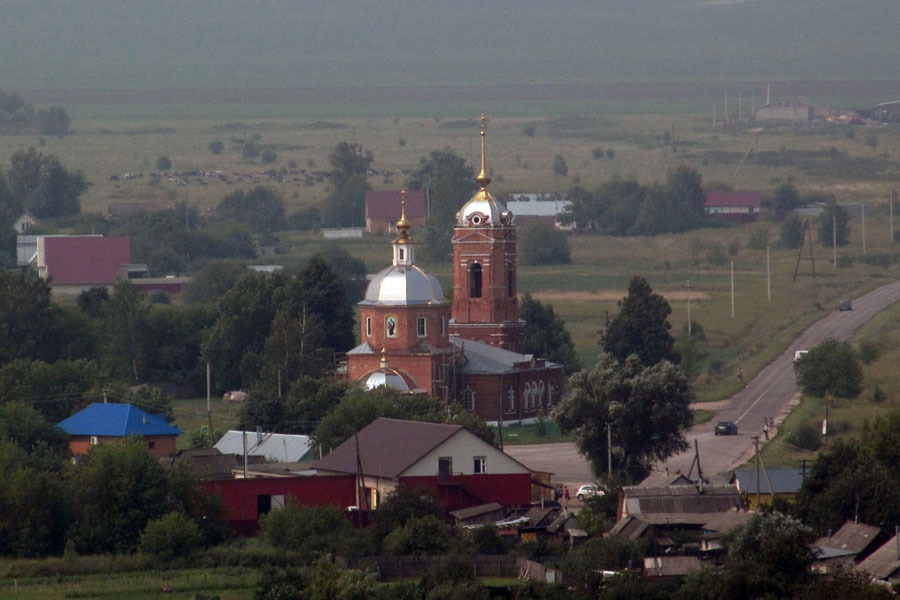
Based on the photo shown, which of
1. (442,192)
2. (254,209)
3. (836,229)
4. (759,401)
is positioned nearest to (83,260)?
(442,192)

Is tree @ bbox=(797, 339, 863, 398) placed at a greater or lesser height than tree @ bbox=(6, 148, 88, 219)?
lesser

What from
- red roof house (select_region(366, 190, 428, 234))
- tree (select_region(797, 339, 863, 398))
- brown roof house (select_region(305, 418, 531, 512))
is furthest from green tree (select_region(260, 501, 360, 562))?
red roof house (select_region(366, 190, 428, 234))

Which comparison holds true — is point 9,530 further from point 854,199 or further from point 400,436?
A: point 854,199

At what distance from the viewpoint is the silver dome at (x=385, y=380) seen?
6538cm

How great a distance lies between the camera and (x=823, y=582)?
35406 mm

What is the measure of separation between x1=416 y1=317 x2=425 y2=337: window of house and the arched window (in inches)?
260

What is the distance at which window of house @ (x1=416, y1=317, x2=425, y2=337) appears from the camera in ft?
222

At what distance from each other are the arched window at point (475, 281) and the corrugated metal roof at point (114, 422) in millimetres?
16563

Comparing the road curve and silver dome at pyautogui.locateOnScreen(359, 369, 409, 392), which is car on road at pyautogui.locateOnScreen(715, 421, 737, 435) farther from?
silver dome at pyautogui.locateOnScreen(359, 369, 409, 392)

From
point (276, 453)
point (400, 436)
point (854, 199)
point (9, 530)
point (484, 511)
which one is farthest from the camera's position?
point (854, 199)

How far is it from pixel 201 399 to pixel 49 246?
3511 cm

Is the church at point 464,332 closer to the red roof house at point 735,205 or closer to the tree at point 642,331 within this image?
the tree at point 642,331

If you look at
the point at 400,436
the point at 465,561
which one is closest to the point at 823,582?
the point at 465,561

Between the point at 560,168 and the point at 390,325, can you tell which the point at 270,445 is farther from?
the point at 560,168
